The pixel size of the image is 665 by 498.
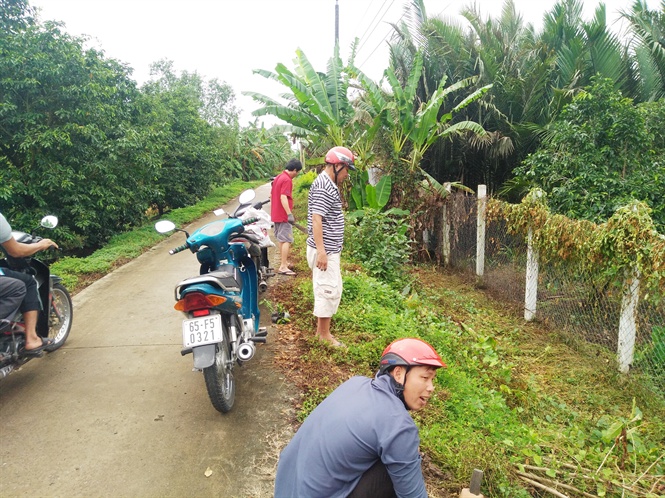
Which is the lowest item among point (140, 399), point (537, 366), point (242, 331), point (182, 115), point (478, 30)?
point (537, 366)

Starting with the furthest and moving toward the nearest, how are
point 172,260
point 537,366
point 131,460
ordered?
point 172,260 → point 537,366 → point 131,460

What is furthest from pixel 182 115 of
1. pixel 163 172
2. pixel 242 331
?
pixel 242 331

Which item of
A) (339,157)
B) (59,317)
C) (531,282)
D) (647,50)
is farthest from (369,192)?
(647,50)

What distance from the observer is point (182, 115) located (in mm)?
15297

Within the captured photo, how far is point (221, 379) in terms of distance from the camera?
3.20 metres

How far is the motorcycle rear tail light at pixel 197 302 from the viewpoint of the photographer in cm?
311

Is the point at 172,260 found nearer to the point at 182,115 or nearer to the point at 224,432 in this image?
the point at 224,432

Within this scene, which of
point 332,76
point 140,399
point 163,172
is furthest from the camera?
point 163,172

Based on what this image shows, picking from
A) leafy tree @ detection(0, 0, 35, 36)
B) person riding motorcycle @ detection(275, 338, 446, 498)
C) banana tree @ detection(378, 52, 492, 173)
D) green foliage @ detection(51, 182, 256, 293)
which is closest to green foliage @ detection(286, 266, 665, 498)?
person riding motorcycle @ detection(275, 338, 446, 498)

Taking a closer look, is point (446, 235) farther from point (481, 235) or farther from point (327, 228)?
point (327, 228)

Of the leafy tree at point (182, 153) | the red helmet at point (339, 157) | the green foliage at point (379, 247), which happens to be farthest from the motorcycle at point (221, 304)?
the leafy tree at point (182, 153)

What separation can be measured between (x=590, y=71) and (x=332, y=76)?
581 cm

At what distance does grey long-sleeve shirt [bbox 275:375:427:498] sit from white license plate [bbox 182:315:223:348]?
1.30 metres

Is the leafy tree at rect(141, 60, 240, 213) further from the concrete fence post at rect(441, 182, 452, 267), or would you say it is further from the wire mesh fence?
the wire mesh fence
